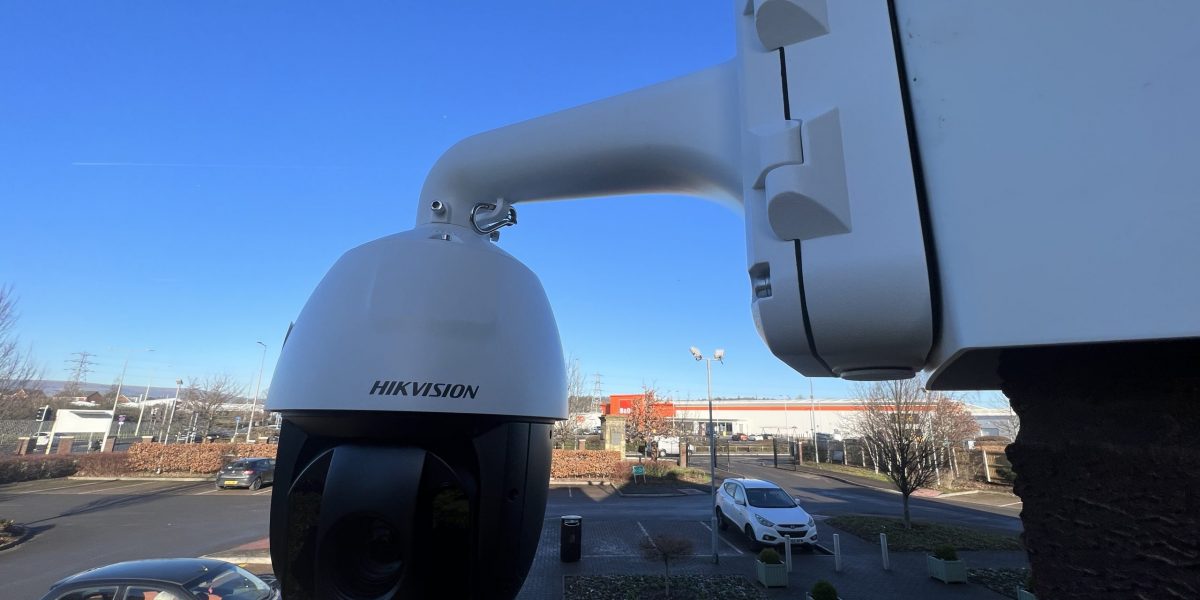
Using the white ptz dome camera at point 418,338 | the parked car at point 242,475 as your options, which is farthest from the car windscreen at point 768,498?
the parked car at point 242,475

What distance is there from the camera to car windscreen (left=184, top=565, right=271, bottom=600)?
5801 mm

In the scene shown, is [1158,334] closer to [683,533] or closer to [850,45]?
[850,45]

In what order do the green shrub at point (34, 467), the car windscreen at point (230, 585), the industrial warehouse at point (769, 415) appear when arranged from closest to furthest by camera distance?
the car windscreen at point (230, 585) < the green shrub at point (34, 467) < the industrial warehouse at point (769, 415)

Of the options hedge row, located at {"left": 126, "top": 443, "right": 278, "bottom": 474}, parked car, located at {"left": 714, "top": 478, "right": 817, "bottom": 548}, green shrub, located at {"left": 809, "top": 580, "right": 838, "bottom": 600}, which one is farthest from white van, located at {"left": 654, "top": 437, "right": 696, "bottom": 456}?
green shrub, located at {"left": 809, "top": 580, "right": 838, "bottom": 600}

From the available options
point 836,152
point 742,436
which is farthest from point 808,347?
point 742,436

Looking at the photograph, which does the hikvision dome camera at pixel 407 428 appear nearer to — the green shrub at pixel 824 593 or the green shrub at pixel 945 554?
the green shrub at pixel 824 593

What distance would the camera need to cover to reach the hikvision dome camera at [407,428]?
0.99 metres

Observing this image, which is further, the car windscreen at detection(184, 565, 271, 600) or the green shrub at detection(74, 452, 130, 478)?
the green shrub at detection(74, 452, 130, 478)

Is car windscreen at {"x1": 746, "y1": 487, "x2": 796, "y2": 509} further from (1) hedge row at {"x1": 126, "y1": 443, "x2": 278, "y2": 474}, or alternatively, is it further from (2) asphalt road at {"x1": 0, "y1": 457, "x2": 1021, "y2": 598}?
(1) hedge row at {"x1": 126, "y1": 443, "x2": 278, "y2": 474}

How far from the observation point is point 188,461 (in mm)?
25328

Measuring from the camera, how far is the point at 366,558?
1.01 m

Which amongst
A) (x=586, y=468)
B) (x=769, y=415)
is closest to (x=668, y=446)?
(x=586, y=468)

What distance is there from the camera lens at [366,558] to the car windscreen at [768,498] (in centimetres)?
1329

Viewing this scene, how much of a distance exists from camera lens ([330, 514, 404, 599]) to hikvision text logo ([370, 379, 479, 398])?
0.78ft
